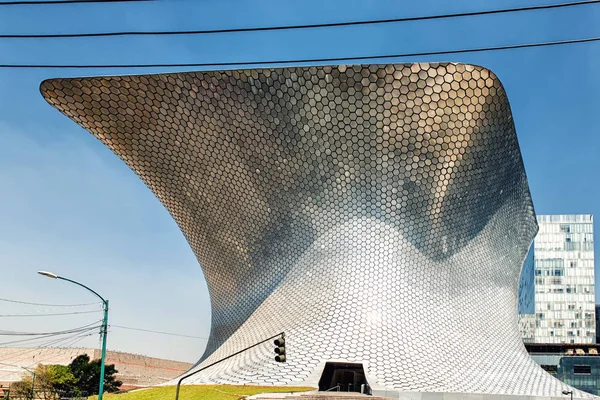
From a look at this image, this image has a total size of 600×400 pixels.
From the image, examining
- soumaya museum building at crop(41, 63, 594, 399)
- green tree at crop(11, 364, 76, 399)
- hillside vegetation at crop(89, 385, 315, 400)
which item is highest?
soumaya museum building at crop(41, 63, 594, 399)

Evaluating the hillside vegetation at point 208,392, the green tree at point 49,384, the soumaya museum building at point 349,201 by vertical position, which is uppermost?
the soumaya museum building at point 349,201

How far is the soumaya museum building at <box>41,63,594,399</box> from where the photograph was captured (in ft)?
68.5

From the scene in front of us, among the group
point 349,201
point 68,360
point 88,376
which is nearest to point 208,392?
point 349,201

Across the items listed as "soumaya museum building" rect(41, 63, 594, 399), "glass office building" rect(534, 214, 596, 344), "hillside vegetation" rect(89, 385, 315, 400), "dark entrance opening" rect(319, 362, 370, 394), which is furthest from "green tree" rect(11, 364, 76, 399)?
"glass office building" rect(534, 214, 596, 344)

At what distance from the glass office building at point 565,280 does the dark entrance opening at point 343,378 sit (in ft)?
172

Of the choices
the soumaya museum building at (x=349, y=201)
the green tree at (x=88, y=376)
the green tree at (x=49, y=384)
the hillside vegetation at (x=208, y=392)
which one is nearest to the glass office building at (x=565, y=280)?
the soumaya museum building at (x=349, y=201)

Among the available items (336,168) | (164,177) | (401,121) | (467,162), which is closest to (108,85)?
(164,177)

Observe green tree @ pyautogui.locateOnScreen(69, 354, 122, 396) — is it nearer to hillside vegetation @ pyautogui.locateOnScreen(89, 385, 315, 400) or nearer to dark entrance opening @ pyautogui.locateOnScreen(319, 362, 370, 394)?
hillside vegetation @ pyautogui.locateOnScreen(89, 385, 315, 400)

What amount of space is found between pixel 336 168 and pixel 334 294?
5.10 meters

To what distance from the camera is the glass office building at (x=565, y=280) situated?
6744cm

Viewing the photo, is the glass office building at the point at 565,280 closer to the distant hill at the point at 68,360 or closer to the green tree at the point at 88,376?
the distant hill at the point at 68,360

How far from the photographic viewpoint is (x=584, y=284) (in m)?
67.9

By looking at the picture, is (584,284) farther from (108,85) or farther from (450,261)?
(108,85)

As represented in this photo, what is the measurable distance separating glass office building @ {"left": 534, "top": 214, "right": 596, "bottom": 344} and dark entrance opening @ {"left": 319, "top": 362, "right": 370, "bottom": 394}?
5257cm
